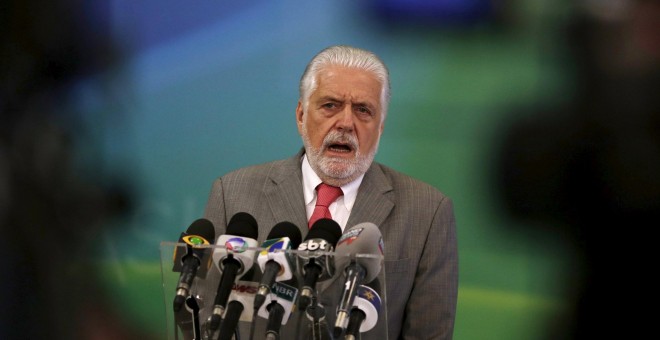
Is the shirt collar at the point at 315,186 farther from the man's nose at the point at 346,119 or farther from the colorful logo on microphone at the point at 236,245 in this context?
the colorful logo on microphone at the point at 236,245

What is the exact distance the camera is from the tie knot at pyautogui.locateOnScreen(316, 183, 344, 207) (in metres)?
2.90

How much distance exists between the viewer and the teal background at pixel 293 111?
4160 mm

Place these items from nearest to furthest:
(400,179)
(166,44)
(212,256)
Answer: (212,256)
(400,179)
(166,44)

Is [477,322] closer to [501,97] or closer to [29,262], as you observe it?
[501,97]

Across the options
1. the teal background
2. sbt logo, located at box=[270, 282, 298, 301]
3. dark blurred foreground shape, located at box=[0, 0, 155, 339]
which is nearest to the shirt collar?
sbt logo, located at box=[270, 282, 298, 301]

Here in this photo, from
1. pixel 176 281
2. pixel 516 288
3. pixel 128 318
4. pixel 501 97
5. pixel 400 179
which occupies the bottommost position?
pixel 128 318

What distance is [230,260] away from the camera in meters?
1.94

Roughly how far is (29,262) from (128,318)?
0.61 m

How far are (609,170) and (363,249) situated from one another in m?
2.46

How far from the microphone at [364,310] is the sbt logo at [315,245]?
116 mm

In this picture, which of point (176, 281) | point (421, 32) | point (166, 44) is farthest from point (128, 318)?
point (176, 281)

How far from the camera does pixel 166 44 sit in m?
4.47

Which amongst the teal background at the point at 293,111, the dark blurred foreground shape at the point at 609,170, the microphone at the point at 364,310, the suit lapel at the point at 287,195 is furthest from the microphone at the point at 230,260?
the dark blurred foreground shape at the point at 609,170

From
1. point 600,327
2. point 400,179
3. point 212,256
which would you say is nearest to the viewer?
point 212,256
